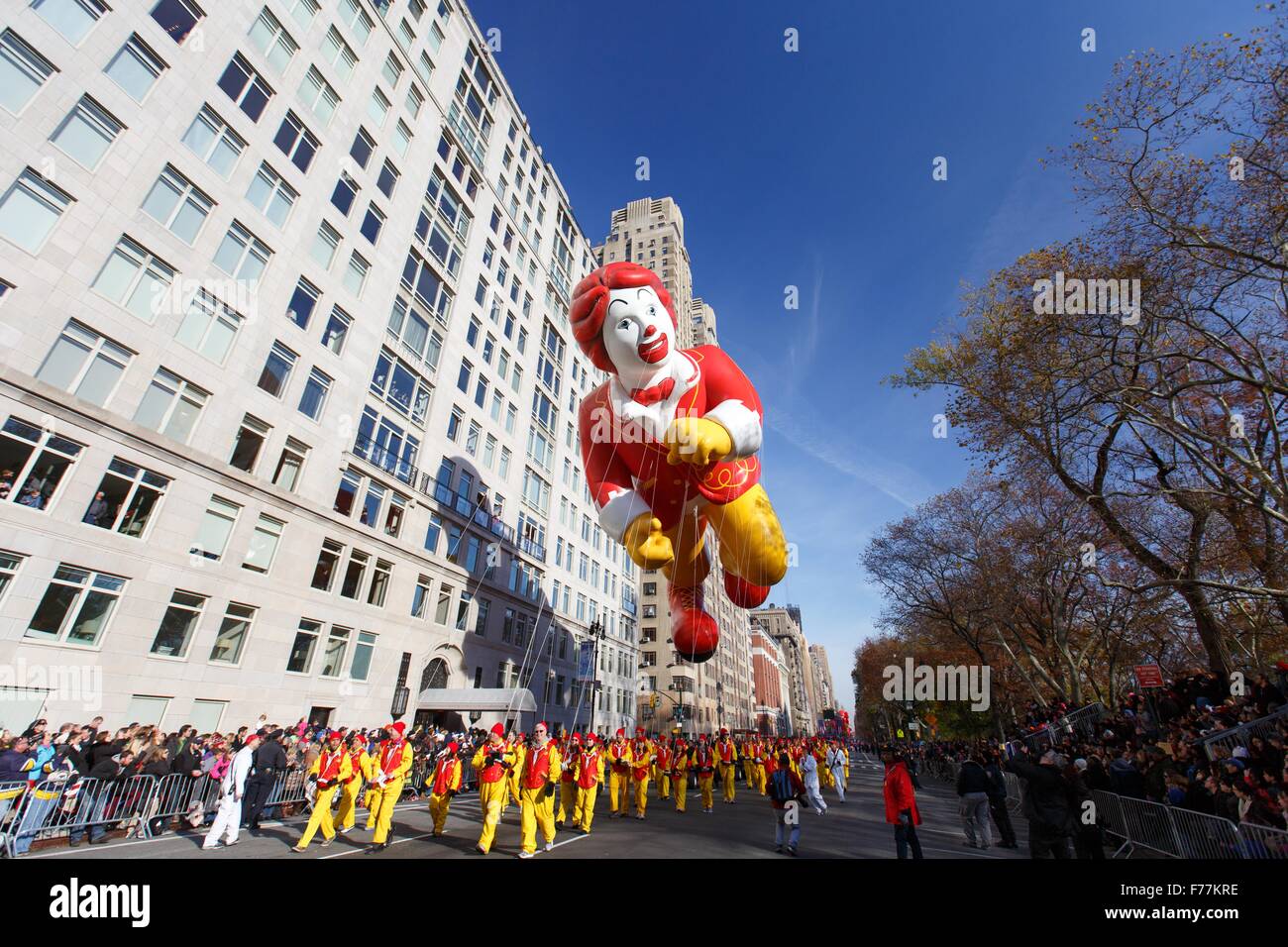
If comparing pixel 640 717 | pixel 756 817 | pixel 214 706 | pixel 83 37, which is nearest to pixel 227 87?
pixel 83 37

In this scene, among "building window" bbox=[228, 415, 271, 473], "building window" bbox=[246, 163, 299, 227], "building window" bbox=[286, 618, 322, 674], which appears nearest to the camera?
"building window" bbox=[228, 415, 271, 473]

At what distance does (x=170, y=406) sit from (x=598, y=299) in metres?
13.6

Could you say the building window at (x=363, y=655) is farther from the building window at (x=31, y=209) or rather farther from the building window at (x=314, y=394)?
the building window at (x=31, y=209)

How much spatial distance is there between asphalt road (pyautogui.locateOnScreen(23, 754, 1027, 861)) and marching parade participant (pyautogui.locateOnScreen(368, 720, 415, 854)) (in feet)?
0.92

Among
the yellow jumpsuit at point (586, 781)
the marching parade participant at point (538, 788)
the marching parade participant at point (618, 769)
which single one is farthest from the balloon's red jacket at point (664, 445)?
the marching parade participant at point (618, 769)

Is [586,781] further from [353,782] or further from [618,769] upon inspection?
[353,782]

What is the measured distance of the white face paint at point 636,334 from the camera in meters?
7.62

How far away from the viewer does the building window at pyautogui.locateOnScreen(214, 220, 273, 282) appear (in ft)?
54.3

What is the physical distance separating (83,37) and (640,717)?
155ft

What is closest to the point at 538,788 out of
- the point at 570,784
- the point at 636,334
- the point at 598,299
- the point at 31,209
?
the point at 570,784

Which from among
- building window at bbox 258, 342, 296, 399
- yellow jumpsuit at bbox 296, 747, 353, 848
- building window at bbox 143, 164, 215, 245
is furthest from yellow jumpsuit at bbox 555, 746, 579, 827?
building window at bbox 143, 164, 215, 245

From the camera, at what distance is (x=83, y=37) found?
13781mm

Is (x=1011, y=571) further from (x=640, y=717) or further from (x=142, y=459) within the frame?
(x=640, y=717)

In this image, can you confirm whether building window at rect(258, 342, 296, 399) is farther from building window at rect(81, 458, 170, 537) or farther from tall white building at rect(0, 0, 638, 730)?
building window at rect(81, 458, 170, 537)
